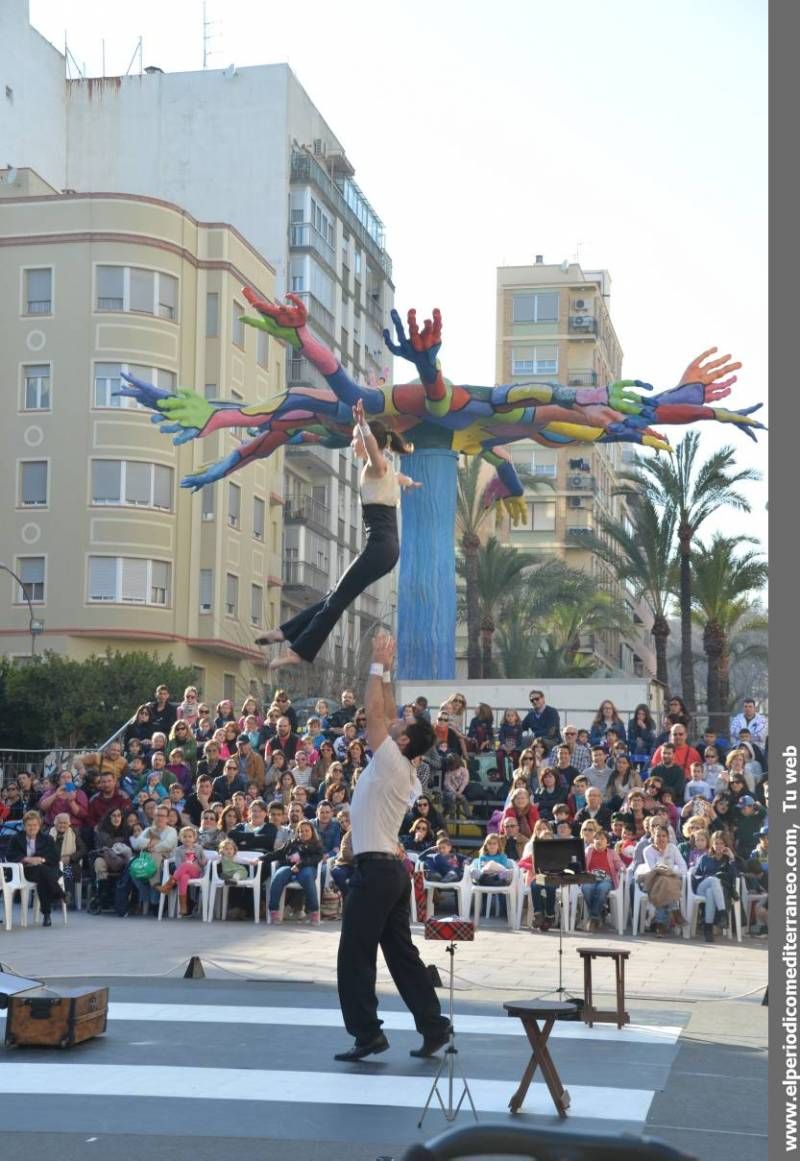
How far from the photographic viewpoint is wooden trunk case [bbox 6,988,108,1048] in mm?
9680

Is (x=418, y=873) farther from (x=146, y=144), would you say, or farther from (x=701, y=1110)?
(x=146, y=144)

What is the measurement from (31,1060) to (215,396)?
40862mm

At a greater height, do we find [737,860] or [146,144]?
[146,144]

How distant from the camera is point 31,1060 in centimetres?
952

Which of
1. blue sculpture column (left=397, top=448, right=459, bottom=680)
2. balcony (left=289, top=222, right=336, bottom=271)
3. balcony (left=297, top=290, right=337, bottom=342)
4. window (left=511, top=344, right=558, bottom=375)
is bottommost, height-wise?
blue sculpture column (left=397, top=448, right=459, bottom=680)

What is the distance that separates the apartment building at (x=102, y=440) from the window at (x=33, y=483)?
4 cm

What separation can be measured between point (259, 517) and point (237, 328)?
20.4 feet

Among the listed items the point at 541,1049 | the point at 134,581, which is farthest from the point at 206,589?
the point at 541,1049

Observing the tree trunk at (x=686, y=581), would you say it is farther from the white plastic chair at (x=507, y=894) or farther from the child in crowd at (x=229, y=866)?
the child in crowd at (x=229, y=866)

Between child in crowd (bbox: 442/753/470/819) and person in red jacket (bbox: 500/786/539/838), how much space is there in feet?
6.21

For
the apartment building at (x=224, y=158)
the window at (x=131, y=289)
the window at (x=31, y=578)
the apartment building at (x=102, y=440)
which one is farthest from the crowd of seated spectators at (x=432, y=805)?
the apartment building at (x=224, y=158)

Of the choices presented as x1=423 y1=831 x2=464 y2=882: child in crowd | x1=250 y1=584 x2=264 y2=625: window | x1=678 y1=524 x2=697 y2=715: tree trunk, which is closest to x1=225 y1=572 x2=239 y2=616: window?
x1=250 y1=584 x2=264 y2=625: window

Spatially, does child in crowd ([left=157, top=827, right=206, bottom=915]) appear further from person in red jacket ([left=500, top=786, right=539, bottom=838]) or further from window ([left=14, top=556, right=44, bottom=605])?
window ([left=14, top=556, right=44, bottom=605])

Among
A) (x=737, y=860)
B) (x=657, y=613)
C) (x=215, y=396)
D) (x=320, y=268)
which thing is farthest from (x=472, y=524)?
(x=737, y=860)
